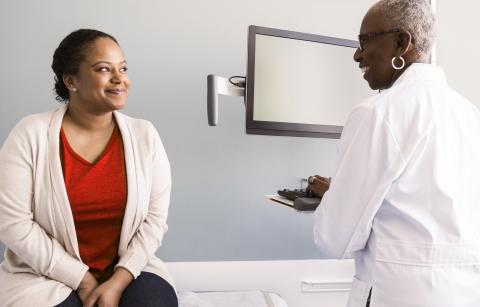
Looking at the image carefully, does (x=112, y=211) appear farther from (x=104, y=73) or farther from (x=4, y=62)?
(x=4, y=62)

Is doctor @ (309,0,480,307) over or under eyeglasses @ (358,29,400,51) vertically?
under

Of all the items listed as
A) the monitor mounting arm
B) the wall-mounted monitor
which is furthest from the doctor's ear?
the monitor mounting arm

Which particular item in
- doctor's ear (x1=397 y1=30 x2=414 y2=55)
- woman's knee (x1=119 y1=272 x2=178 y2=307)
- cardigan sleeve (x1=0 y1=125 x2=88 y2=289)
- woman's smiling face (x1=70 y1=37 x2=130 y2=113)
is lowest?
woman's knee (x1=119 y1=272 x2=178 y2=307)

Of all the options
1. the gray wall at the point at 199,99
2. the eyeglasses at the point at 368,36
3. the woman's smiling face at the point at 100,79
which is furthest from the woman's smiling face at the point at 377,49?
the gray wall at the point at 199,99

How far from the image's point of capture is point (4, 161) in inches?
41.4

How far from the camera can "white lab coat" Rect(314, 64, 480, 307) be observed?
0.84 metres

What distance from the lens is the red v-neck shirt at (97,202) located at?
3.66 feet

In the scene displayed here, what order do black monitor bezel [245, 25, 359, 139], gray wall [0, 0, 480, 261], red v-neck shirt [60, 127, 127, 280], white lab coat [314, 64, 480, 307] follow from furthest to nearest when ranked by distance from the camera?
gray wall [0, 0, 480, 261] → black monitor bezel [245, 25, 359, 139] → red v-neck shirt [60, 127, 127, 280] → white lab coat [314, 64, 480, 307]

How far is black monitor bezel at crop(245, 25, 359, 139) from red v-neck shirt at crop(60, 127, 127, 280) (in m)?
0.52

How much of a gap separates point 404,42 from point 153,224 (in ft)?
2.89

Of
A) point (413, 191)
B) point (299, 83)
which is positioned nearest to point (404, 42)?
point (413, 191)

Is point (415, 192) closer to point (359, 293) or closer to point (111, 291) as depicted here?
point (359, 293)

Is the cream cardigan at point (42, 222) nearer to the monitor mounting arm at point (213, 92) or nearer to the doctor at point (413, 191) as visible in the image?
the monitor mounting arm at point (213, 92)

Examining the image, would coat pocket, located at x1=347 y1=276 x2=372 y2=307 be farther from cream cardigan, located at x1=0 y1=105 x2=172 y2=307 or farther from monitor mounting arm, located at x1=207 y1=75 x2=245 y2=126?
monitor mounting arm, located at x1=207 y1=75 x2=245 y2=126
